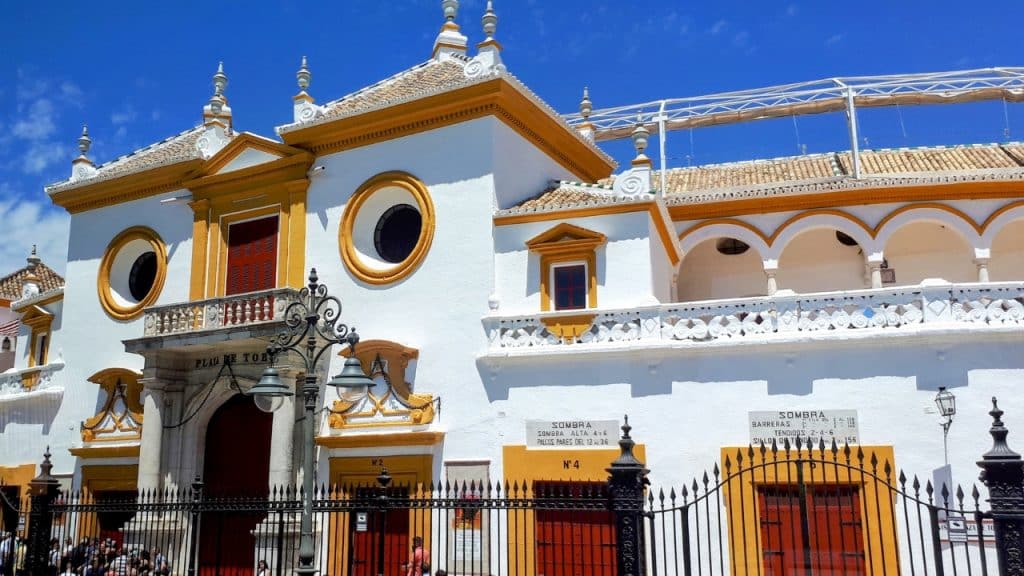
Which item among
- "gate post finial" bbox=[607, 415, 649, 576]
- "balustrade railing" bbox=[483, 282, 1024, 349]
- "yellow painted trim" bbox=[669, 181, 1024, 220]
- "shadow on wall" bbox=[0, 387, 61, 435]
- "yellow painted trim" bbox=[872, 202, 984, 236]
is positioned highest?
"yellow painted trim" bbox=[669, 181, 1024, 220]

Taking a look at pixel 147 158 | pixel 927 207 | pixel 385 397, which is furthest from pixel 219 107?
pixel 927 207

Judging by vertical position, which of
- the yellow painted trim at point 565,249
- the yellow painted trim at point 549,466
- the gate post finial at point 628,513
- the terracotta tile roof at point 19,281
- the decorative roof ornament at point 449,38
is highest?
the decorative roof ornament at point 449,38

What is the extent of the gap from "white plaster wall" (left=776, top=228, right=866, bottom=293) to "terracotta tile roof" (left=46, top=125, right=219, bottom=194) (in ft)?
42.3

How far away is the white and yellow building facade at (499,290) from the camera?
13766 mm

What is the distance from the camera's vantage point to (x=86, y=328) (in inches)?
793

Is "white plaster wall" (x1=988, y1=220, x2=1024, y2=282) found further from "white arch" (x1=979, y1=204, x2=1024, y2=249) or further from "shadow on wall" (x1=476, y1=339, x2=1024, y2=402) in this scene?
"shadow on wall" (x1=476, y1=339, x2=1024, y2=402)

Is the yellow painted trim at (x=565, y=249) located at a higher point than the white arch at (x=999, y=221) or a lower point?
lower

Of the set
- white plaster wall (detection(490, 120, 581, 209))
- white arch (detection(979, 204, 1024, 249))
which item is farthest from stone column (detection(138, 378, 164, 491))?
white arch (detection(979, 204, 1024, 249))

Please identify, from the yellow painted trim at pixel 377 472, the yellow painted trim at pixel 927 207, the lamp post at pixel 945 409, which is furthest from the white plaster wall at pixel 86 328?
the yellow painted trim at pixel 927 207

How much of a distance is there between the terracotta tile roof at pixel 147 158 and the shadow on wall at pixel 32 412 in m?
4.82

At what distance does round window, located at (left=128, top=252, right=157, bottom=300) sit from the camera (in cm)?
2022

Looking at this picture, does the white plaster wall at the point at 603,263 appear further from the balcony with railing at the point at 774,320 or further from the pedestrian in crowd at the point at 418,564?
the pedestrian in crowd at the point at 418,564

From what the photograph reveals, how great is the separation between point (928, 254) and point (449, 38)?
450 inches

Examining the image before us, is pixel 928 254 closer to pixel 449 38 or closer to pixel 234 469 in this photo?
pixel 449 38
